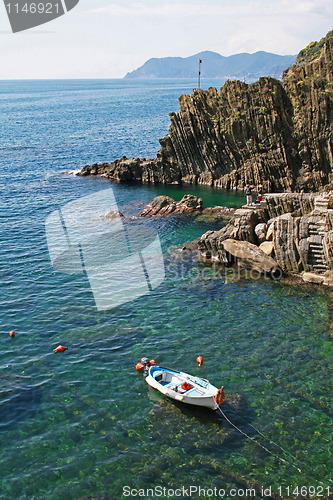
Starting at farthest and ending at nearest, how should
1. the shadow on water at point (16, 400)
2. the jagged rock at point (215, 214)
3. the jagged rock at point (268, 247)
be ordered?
the jagged rock at point (215, 214), the jagged rock at point (268, 247), the shadow on water at point (16, 400)

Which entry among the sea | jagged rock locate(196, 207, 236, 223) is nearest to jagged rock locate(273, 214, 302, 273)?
the sea

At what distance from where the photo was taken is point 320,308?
1470 inches

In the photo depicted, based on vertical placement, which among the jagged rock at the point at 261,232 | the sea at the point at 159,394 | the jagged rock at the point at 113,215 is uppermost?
the jagged rock at the point at 261,232

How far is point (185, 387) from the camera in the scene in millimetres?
27375

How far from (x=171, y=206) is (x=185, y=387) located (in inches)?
1535

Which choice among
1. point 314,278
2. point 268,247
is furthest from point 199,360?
point 268,247

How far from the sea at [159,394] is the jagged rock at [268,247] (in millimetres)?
3222

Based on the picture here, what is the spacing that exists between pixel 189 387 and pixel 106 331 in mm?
10003

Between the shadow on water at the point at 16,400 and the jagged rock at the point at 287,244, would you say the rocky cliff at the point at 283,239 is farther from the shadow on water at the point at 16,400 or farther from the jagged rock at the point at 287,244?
the shadow on water at the point at 16,400

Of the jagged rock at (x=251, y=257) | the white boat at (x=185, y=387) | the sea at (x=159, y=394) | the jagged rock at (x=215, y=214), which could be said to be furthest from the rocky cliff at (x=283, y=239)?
the white boat at (x=185, y=387)

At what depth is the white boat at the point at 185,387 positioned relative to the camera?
26389 mm

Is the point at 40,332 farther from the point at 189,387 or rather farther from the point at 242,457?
the point at 242,457

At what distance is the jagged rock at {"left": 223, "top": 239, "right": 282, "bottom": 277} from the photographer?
4303cm

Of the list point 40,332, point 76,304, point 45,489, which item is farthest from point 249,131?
point 45,489
